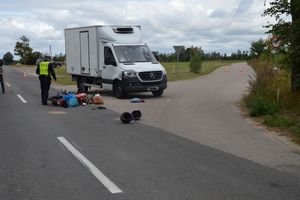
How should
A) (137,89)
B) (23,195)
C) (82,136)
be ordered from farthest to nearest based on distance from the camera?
1. (137,89)
2. (82,136)
3. (23,195)

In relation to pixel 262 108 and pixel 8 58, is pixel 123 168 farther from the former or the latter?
pixel 8 58

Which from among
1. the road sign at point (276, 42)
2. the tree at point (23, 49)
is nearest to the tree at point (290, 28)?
the road sign at point (276, 42)

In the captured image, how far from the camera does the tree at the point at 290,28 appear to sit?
1403 centimetres

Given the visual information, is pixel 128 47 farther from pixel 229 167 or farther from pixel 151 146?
pixel 229 167

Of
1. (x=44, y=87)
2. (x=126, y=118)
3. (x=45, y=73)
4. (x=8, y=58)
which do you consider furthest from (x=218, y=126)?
(x=8, y=58)

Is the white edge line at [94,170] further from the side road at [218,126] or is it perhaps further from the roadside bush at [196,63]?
the roadside bush at [196,63]

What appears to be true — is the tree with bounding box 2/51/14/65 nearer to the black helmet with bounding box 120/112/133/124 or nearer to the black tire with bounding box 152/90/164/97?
the black tire with bounding box 152/90/164/97

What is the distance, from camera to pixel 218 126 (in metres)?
12.9

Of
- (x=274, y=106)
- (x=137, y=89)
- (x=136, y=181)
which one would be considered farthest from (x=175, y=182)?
(x=137, y=89)

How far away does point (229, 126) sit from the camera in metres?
12.9

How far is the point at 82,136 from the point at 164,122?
3107 millimetres

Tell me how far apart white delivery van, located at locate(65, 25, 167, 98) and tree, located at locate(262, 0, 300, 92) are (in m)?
7.17

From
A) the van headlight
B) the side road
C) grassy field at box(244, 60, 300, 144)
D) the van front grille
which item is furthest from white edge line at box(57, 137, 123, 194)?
the van front grille

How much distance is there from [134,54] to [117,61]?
1021 millimetres
